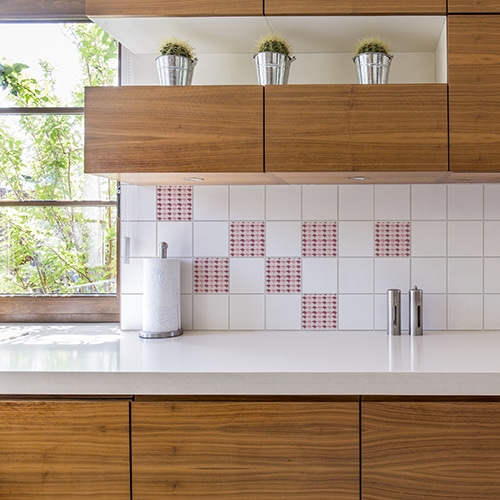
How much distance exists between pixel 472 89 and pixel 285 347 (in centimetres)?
103

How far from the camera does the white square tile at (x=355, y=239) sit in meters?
1.87

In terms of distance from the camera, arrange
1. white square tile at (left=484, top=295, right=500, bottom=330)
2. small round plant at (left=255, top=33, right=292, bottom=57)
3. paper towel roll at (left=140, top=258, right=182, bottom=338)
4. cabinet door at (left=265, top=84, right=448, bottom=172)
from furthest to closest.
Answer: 1. white square tile at (left=484, top=295, right=500, bottom=330)
2. paper towel roll at (left=140, top=258, right=182, bottom=338)
3. small round plant at (left=255, top=33, right=292, bottom=57)
4. cabinet door at (left=265, top=84, right=448, bottom=172)

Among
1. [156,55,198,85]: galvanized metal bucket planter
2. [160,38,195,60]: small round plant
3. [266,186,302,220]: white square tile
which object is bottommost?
[266,186,302,220]: white square tile

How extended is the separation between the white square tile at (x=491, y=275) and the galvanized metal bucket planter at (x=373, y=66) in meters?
0.83

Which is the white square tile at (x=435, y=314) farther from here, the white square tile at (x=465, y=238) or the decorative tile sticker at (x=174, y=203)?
the decorative tile sticker at (x=174, y=203)

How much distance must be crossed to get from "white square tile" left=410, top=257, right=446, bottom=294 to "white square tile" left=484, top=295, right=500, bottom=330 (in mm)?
180

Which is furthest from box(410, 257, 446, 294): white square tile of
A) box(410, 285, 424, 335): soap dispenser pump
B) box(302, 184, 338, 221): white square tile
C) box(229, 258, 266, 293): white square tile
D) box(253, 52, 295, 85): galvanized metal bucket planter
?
box(253, 52, 295, 85): galvanized metal bucket planter

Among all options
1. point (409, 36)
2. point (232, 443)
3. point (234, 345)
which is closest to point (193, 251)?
point (234, 345)

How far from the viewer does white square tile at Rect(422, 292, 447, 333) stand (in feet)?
6.08

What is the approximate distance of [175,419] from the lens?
1.26 meters

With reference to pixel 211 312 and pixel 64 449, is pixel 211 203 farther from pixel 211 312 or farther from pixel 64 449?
pixel 64 449

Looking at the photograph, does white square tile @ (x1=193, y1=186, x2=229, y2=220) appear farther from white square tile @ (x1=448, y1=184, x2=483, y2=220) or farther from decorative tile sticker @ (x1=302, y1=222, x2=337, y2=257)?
white square tile @ (x1=448, y1=184, x2=483, y2=220)

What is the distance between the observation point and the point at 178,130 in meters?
1.52

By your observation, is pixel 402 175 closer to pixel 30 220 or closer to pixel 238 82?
pixel 238 82
